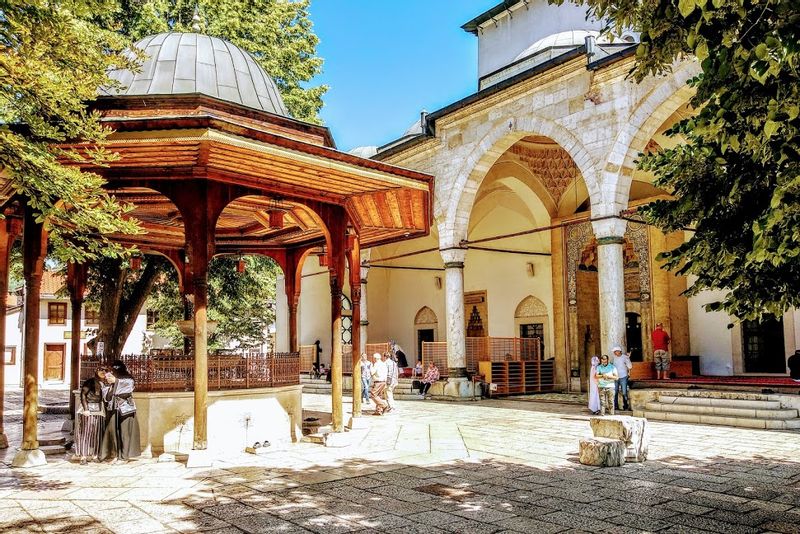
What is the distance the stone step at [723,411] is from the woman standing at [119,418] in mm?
8156

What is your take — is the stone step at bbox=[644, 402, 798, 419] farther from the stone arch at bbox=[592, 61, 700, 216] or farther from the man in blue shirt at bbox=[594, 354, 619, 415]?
the stone arch at bbox=[592, 61, 700, 216]

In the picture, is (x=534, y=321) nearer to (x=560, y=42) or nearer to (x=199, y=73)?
(x=560, y=42)

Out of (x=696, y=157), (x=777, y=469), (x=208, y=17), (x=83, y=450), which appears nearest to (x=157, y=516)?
(x=83, y=450)

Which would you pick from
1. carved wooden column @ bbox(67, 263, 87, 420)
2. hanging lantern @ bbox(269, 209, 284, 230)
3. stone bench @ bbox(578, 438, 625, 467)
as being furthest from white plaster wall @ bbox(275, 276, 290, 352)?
stone bench @ bbox(578, 438, 625, 467)

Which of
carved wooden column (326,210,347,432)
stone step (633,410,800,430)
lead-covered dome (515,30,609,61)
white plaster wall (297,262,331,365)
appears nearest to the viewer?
carved wooden column (326,210,347,432)

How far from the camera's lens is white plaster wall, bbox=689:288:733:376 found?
1470cm

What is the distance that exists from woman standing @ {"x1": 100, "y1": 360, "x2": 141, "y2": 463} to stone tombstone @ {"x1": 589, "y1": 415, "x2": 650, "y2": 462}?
17.0ft

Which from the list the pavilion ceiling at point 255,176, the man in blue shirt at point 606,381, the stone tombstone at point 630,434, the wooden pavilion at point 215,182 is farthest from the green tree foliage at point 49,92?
the man in blue shirt at point 606,381

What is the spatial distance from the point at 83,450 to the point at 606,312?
873 cm

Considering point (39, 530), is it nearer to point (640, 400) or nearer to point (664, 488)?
point (664, 488)

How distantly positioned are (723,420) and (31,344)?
942cm

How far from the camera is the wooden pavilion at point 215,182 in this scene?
6.71 metres

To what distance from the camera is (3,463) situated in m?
7.25

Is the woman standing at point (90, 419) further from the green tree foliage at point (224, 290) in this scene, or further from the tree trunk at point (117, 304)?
the green tree foliage at point (224, 290)
